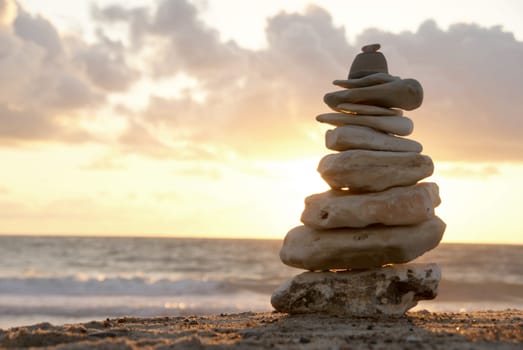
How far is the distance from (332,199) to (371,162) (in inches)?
33.0

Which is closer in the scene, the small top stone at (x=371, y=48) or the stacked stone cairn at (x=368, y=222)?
the stacked stone cairn at (x=368, y=222)

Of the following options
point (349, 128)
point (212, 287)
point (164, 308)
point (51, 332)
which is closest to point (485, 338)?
point (349, 128)

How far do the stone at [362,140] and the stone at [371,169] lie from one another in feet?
0.78

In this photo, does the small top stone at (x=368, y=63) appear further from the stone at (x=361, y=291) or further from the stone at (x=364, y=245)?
the stone at (x=361, y=291)

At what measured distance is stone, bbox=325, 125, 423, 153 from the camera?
10812mm

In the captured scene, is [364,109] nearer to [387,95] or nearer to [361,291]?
[387,95]

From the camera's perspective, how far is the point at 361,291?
10328mm

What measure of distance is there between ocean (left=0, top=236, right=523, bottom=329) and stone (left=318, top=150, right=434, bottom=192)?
30.0 feet

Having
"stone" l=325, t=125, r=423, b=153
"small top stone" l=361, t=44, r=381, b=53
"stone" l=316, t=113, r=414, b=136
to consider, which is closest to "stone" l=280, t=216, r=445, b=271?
"stone" l=325, t=125, r=423, b=153

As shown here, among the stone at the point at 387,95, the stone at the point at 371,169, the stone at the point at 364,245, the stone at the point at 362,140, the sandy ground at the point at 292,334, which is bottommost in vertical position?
the sandy ground at the point at 292,334

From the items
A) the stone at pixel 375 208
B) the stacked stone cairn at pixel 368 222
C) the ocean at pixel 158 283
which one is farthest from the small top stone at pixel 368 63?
the ocean at pixel 158 283

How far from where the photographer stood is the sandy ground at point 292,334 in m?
7.62

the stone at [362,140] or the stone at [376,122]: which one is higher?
the stone at [376,122]

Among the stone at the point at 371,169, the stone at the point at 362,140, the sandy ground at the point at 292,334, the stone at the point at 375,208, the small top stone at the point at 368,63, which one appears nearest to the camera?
the sandy ground at the point at 292,334
